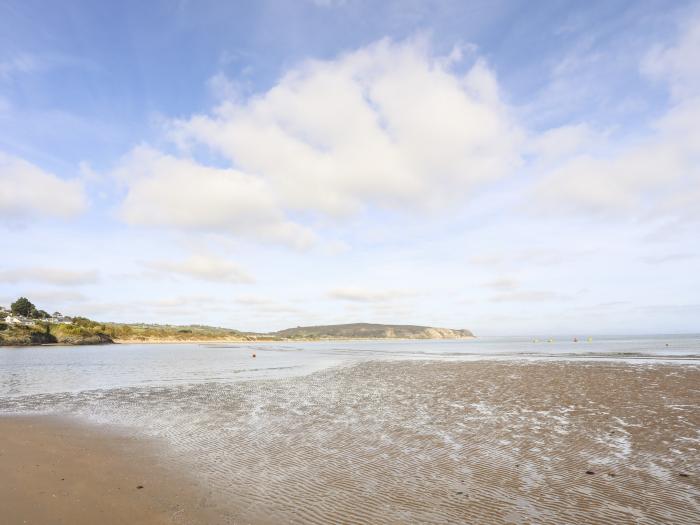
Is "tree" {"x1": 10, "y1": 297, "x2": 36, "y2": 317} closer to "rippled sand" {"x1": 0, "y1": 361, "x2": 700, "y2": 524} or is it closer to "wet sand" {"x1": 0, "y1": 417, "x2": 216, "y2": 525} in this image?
"rippled sand" {"x1": 0, "y1": 361, "x2": 700, "y2": 524}

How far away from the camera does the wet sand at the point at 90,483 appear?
802cm

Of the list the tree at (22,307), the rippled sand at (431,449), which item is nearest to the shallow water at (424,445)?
the rippled sand at (431,449)

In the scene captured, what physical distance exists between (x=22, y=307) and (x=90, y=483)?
7589 inches

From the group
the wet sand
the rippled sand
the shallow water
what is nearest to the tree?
the shallow water

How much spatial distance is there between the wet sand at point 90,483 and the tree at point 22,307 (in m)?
185

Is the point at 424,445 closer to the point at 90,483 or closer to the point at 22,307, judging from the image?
the point at 90,483

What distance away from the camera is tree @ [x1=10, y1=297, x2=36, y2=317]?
6260 inches

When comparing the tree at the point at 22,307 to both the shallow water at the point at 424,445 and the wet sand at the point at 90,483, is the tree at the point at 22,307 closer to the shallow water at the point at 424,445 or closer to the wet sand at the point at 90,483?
the shallow water at the point at 424,445

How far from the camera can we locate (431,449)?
12609 millimetres

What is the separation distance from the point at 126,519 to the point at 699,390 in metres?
29.3

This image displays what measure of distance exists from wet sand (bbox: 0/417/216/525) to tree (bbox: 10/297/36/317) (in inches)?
7283

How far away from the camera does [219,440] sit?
13.8m

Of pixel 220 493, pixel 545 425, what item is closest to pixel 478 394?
pixel 545 425

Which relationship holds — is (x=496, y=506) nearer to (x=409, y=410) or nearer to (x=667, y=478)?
(x=667, y=478)
